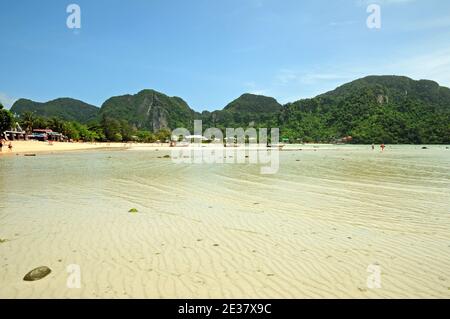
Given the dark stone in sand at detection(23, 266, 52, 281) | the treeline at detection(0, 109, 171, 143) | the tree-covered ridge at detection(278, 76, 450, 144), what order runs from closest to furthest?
the dark stone in sand at detection(23, 266, 52, 281) → the treeline at detection(0, 109, 171, 143) → the tree-covered ridge at detection(278, 76, 450, 144)

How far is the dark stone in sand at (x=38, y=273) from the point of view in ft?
13.8

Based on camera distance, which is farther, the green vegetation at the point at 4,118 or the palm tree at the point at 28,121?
the palm tree at the point at 28,121

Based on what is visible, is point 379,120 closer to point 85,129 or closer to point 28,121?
point 85,129

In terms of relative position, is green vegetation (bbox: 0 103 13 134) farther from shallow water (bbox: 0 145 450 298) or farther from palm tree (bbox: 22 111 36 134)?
shallow water (bbox: 0 145 450 298)

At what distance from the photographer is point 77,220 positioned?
733cm

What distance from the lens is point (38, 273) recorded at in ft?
14.1

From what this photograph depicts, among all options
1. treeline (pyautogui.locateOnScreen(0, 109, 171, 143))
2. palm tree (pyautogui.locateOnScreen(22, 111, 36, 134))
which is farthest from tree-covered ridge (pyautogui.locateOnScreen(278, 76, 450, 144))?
palm tree (pyautogui.locateOnScreen(22, 111, 36, 134))

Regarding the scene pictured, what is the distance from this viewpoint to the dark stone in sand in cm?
419

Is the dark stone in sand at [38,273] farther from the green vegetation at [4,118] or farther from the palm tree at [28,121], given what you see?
the palm tree at [28,121]

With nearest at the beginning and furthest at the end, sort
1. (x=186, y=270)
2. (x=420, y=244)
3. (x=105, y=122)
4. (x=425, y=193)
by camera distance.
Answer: (x=186, y=270), (x=420, y=244), (x=425, y=193), (x=105, y=122)

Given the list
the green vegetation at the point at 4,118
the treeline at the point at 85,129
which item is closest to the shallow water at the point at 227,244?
the green vegetation at the point at 4,118

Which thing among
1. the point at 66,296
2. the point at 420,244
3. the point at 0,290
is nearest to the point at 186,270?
the point at 66,296
